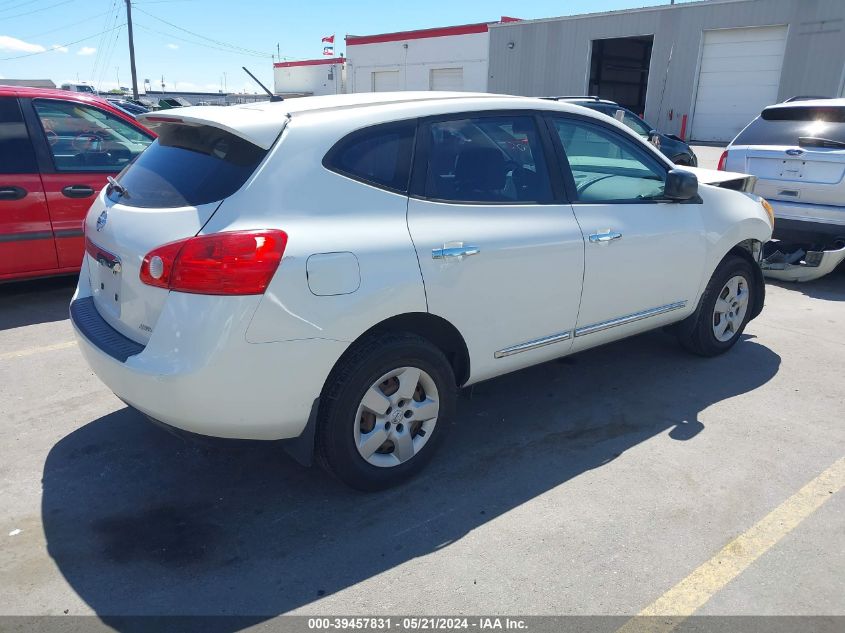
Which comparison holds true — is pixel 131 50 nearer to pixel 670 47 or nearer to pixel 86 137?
pixel 670 47

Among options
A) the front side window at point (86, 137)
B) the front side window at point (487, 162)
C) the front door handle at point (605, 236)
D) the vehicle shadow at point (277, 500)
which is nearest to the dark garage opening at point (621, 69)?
the front side window at point (86, 137)

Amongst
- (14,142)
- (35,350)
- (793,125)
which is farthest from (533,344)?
(793,125)

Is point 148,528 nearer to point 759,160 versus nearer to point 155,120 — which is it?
point 155,120

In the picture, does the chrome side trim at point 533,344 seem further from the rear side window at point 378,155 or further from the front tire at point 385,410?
the rear side window at point 378,155

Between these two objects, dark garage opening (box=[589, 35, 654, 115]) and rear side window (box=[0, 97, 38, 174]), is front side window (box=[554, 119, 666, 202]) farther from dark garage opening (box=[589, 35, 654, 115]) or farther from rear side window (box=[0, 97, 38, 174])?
dark garage opening (box=[589, 35, 654, 115])

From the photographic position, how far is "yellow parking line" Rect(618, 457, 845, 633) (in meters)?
2.48

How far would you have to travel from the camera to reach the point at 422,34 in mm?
36375

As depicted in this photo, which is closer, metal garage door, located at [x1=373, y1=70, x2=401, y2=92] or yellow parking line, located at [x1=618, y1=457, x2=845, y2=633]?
yellow parking line, located at [x1=618, y1=457, x2=845, y2=633]

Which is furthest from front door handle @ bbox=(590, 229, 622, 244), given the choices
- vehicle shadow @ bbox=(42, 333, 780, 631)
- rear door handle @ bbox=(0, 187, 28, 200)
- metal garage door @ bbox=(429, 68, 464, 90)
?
metal garage door @ bbox=(429, 68, 464, 90)

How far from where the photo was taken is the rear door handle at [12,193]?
5.35 m

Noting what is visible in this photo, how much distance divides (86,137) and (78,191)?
24.6 inches

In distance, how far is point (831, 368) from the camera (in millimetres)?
4820

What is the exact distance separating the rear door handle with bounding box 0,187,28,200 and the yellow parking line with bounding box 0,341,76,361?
4.38 feet

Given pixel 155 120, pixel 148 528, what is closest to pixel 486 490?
pixel 148 528
